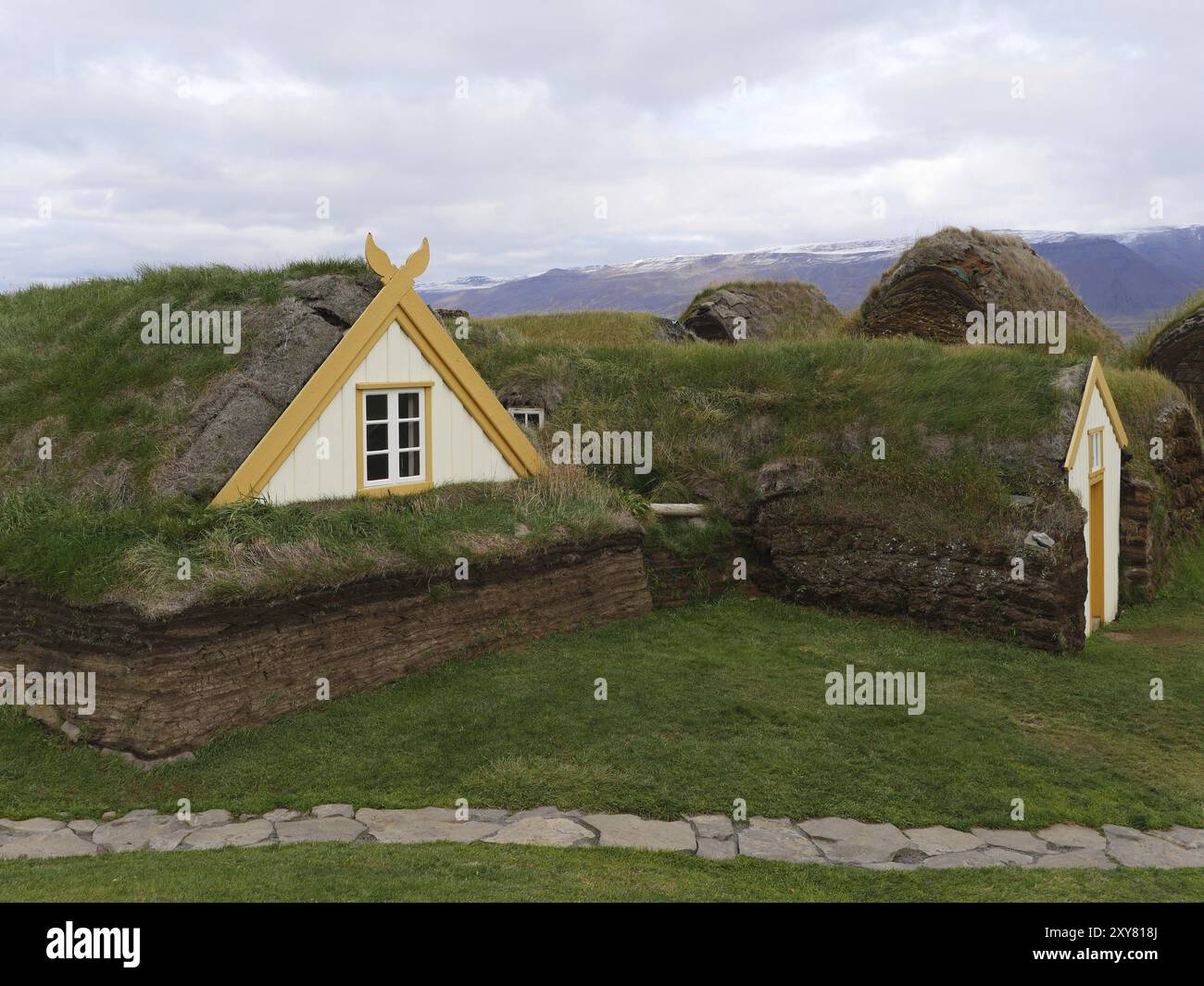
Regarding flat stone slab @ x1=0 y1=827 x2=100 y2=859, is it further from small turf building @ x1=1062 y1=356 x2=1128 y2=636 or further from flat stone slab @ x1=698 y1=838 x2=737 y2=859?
small turf building @ x1=1062 y1=356 x2=1128 y2=636

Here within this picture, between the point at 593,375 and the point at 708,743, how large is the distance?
894 centimetres

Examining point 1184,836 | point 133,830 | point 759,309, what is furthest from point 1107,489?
point 759,309

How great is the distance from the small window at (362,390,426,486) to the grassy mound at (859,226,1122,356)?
45.0 ft

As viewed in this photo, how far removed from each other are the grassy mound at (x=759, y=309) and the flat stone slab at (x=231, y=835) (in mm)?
21594

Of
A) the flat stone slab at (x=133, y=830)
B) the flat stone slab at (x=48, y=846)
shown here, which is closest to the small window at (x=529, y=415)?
the flat stone slab at (x=133, y=830)

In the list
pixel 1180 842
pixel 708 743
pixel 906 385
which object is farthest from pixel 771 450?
pixel 1180 842

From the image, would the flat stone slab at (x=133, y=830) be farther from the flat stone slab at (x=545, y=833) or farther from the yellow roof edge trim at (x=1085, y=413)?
the yellow roof edge trim at (x=1085, y=413)

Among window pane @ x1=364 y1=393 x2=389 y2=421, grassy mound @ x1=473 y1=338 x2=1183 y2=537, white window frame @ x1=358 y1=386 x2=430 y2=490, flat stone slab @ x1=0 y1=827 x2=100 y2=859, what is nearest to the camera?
flat stone slab @ x1=0 y1=827 x2=100 y2=859

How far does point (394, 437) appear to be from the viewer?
12203 millimetres

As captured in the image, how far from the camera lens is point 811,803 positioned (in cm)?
834

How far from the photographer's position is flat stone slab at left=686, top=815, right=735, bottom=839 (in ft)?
25.4

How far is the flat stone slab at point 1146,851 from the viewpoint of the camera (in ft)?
24.8

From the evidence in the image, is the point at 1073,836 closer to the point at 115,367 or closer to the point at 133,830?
the point at 133,830

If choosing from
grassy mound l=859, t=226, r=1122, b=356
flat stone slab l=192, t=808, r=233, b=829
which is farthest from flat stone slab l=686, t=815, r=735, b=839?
→ grassy mound l=859, t=226, r=1122, b=356
